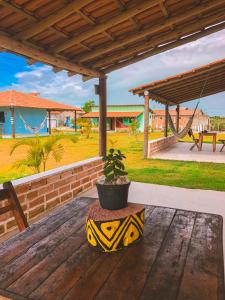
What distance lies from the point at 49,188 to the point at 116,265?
248 centimetres

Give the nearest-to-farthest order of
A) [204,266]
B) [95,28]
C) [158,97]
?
[204,266], [95,28], [158,97]

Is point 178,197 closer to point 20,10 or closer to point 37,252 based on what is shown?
point 37,252

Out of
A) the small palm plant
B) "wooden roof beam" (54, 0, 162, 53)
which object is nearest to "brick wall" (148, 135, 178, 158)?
"wooden roof beam" (54, 0, 162, 53)

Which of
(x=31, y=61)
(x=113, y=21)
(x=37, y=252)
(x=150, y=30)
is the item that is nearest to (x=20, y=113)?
(x=31, y=61)

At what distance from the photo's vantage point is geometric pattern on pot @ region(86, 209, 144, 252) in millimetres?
1445

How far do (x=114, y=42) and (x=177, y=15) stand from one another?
0.88 m

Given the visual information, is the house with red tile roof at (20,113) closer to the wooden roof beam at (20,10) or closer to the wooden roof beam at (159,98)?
the wooden roof beam at (159,98)

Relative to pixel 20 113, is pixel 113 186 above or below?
below

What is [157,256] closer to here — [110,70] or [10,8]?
[10,8]

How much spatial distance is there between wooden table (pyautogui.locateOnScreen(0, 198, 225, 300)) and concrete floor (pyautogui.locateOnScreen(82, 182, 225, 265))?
228 centimetres

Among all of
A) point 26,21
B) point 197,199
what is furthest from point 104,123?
point 26,21

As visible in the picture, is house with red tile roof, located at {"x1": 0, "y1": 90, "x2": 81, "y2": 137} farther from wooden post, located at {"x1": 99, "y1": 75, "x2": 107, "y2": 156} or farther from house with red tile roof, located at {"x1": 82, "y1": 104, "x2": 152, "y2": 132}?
wooden post, located at {"x1": 99, "y1": 75, "x2": 107, "y2": 156}

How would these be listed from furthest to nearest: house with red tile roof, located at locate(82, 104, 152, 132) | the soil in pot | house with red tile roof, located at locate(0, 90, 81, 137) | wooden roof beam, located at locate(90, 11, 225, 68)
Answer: house with red tile roof, located at locate(82, 104, 152, 132), house with red tile roof, located at locate(0, 90, 81, 137), wooden roof beam, located at locate(90, 11, 225, 68), the soil in pot

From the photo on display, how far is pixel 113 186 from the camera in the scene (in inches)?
63.4
